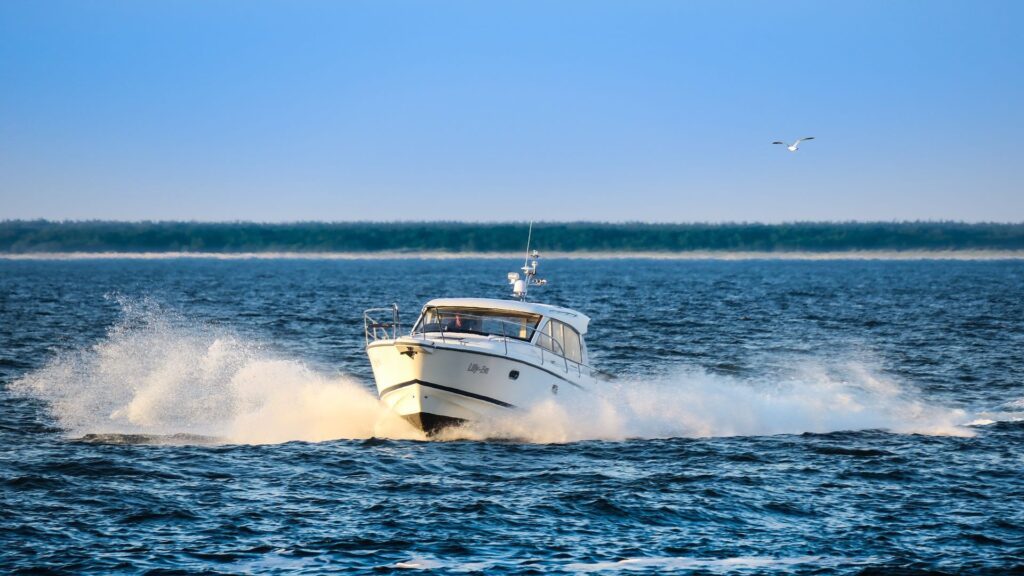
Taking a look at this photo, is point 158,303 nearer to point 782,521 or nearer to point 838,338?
point 838,338

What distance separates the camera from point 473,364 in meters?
22.1

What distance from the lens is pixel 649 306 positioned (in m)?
74.0

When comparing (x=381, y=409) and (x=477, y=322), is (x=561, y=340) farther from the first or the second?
(x=381, y=409)

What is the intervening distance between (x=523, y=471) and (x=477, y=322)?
517cm

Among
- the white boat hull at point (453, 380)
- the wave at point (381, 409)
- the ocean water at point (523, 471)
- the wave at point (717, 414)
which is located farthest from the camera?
the wave at point (717, 414)

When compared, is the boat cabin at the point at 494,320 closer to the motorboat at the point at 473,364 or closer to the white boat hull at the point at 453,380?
the motorboat at the point at 473,364

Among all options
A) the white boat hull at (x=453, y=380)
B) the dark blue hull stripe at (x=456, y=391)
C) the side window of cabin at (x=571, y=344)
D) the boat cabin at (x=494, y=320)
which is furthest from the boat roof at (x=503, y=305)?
the dark blue hull stripe at (x=456, y=391)

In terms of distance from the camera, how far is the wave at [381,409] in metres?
23.0

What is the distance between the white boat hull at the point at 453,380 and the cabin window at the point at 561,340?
4.63 feet

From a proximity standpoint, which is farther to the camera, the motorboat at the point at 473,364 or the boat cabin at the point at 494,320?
the boat cabin at the point at 494,320

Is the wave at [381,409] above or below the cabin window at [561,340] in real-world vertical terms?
below

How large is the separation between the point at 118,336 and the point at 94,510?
104ft

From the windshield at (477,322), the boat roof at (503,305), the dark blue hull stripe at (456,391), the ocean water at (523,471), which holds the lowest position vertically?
the ocean water at (523,471)

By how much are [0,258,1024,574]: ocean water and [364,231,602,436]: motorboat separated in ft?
1.67
